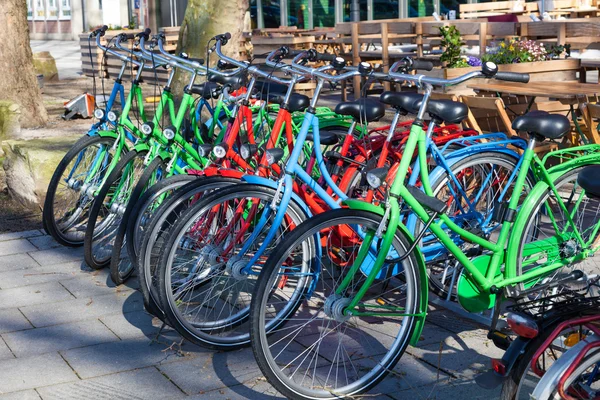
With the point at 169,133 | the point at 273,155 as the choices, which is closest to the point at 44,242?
the point at 169,133

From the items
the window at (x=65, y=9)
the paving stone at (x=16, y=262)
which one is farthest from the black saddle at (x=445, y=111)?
the window at (x=65, y=9)

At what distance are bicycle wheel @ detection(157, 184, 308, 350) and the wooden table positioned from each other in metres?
2.37

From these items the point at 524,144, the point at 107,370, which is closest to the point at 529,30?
the point at 524,144

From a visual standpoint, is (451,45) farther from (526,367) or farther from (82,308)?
(526,367)

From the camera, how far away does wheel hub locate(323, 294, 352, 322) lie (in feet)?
11.7

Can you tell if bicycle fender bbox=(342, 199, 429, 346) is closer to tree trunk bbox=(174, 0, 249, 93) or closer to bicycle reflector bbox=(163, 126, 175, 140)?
bicycle reflector bbox=(163, 126, 175, 140)

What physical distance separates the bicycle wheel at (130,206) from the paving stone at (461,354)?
5.51 feet

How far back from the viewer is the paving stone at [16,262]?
18.5 feet

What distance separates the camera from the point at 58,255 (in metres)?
5.87

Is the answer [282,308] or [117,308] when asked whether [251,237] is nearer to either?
[282,308]

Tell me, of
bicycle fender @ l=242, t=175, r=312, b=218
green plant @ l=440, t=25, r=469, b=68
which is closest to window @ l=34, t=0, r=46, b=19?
green plant @ l=440, t=25, r=469, b=68

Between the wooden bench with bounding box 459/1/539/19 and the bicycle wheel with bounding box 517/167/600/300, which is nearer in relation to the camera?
the bicycle wheel with bounding box 517/167/600/300

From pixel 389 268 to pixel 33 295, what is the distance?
92.1 inches

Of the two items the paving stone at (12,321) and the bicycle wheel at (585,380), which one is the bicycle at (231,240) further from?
the bicycle wheel at (585,380)
